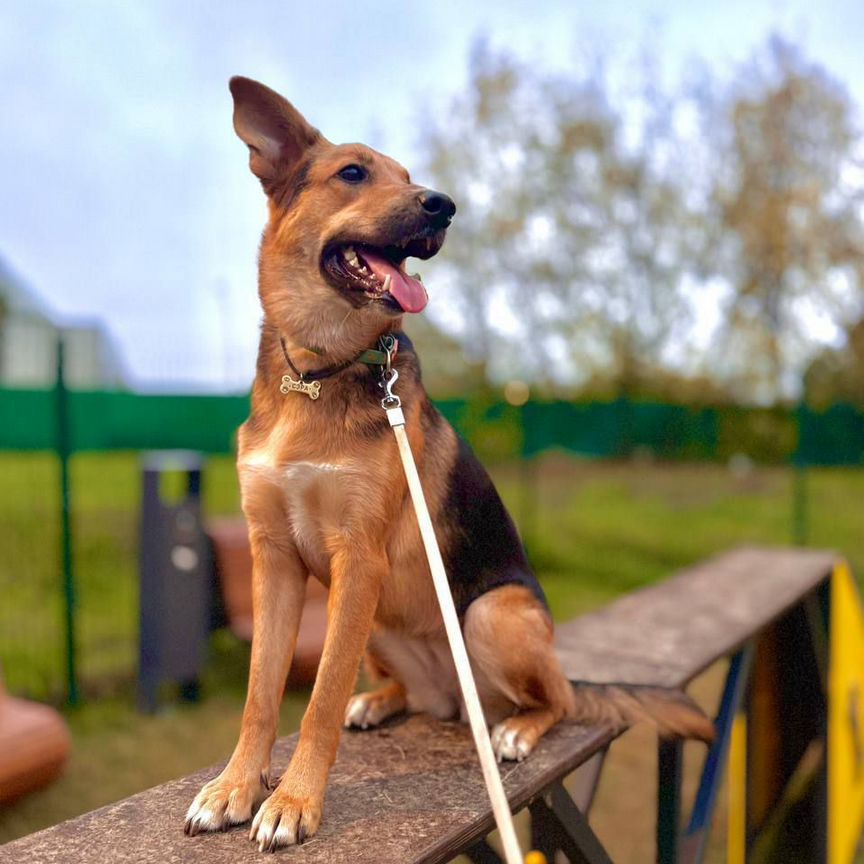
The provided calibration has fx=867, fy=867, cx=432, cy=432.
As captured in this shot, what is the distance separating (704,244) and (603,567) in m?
6.86

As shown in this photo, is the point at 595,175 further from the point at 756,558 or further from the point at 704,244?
the point at 756,558

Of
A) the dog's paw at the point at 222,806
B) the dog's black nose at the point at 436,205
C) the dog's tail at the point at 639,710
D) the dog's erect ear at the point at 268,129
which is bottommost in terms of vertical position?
the dog's tail at the point at 639,710

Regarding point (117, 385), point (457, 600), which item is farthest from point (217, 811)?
point (117, 385)

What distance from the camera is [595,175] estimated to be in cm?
1355

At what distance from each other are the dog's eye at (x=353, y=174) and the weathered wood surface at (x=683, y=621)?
71.0 inches

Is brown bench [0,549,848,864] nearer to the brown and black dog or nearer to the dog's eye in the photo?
the brown and black dog

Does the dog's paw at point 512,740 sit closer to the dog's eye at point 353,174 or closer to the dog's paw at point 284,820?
the dog's paw at point 284,820

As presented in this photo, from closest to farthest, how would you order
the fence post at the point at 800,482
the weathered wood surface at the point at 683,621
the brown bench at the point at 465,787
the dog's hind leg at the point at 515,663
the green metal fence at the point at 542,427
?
the brown bench at the point at 465,787 < the dog's hind leg at the point at 515,663 < the weathered wood surface at the point at 683,621 < the green metal fence at the point at 542,427 < the fence post at the point at 800,482


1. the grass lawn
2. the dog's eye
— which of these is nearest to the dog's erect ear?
the dog's eye

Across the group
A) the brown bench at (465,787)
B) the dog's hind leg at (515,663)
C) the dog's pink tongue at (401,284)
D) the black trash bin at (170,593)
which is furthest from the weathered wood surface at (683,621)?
the black trash bin at (170,593)

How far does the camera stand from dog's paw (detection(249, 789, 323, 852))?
161cm

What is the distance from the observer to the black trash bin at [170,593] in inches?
212

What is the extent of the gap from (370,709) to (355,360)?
42.2 inches

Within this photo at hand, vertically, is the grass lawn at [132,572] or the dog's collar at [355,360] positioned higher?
the dog's collar at [355,360]
